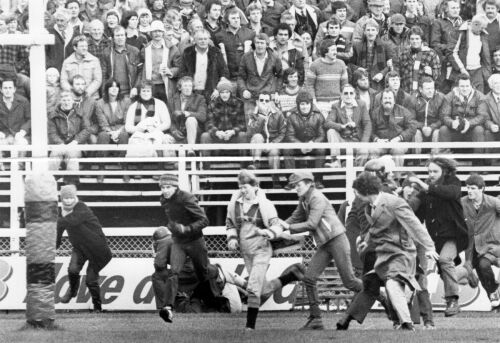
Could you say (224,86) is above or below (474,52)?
below

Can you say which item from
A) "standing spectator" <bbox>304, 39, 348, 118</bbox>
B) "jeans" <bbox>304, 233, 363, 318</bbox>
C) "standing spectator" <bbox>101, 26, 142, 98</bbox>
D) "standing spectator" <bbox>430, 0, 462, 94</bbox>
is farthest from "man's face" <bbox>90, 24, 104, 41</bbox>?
"jeans" <bbox>304, 233, 363, 318</bbox>

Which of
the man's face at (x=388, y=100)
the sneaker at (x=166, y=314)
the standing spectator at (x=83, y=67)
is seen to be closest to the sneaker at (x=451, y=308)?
the sneaker at (x=166, y=314)

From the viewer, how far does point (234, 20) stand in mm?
22453

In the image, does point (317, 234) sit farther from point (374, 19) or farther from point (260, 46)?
point (374, 19)

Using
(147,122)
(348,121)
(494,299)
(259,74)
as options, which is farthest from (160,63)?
(494,299)

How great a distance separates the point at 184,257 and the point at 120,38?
Answer: 15.2 ft

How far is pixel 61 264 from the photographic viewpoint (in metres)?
20.3

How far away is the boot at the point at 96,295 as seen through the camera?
1980 cm

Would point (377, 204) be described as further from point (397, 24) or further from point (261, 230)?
point (397, 24)

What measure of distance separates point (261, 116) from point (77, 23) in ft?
10.9

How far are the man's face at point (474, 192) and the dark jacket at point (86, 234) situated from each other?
4.71m

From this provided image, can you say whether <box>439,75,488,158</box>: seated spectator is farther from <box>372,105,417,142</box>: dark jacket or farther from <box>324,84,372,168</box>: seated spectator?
<box>324,84,372,168</box>: seated spectator

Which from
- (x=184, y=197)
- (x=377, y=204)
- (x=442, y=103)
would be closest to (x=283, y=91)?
(x=442, y=103)

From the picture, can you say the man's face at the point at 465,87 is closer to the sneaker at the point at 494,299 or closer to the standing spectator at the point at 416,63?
the standing spectator at the point at 416,63
